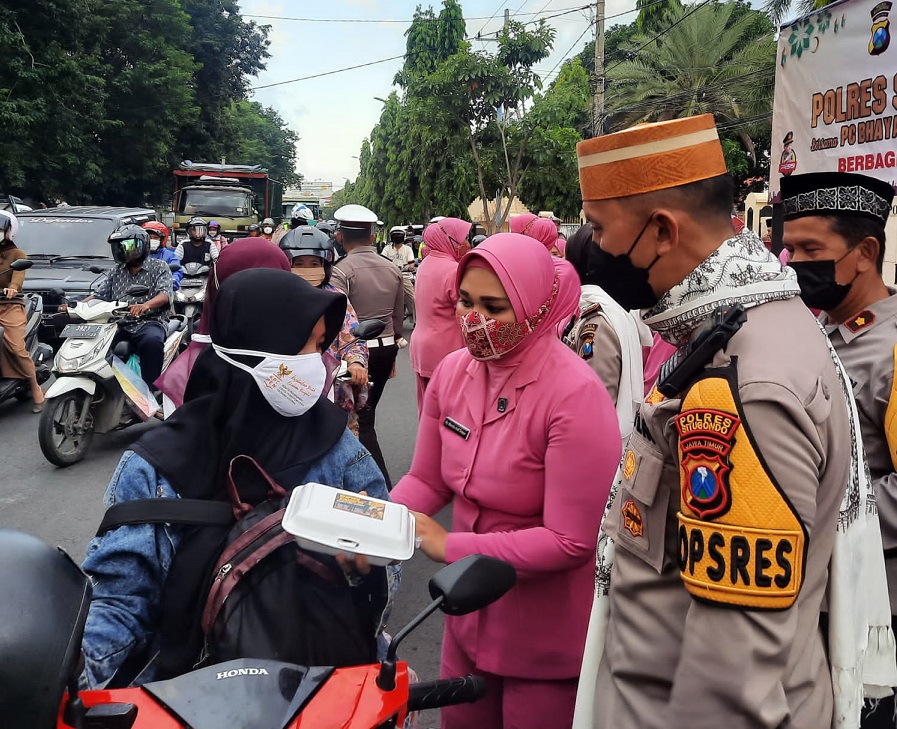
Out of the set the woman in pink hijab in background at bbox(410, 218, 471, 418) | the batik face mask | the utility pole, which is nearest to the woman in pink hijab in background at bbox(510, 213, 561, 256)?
the woman in pink hijab in background at bbox(410, 218, 471, 418)

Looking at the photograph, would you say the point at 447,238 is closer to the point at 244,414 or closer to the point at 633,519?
the point at 244,414

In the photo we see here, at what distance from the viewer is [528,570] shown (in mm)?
2111

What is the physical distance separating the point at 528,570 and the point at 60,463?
5.46 metres

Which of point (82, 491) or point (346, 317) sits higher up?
point (346, 317)

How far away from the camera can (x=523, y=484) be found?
219 centimetres

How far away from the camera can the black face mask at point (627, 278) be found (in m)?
1.52

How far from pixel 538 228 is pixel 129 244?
3.62m

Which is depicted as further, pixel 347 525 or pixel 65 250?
pixel 65 250

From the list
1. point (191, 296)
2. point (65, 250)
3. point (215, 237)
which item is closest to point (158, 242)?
point (65, 250)

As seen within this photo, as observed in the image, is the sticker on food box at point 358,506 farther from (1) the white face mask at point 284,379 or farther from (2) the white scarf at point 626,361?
(2) the white scarf at point 626,361

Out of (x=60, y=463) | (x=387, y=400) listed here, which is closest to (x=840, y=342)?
(x=60, y=463)

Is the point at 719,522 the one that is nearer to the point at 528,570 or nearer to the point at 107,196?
the point at 528,570

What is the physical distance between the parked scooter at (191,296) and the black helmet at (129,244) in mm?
659

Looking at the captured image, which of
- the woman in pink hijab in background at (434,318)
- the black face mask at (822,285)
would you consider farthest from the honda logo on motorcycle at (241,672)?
the woman in pink hijab in background at (434,318)
